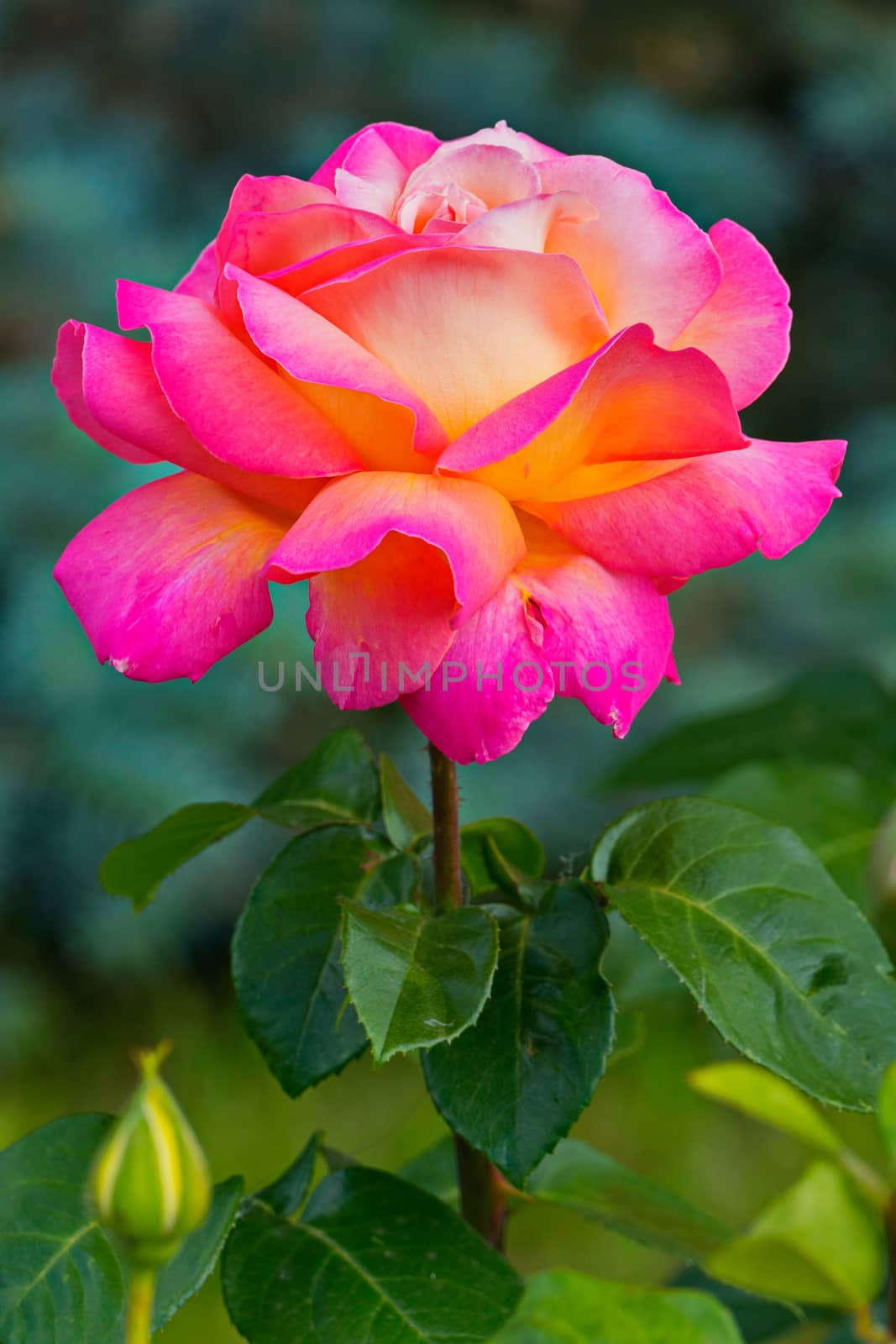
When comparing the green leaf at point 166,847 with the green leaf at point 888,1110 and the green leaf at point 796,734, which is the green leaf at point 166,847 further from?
the green leaf at point 796,734

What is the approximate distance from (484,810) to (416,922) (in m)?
0.95

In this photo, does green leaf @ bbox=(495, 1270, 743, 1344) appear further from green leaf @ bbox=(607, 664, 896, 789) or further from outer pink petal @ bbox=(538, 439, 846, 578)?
green leaf @ bbox=(607, 664, 896, 789)

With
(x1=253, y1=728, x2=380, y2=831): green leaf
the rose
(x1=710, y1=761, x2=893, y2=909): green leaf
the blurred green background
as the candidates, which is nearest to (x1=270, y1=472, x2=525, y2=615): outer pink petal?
the rose

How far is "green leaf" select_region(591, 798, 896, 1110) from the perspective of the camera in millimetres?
267

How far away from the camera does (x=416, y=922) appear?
0.92 ft

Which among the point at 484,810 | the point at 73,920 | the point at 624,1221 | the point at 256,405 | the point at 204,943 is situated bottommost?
the point at 204,943

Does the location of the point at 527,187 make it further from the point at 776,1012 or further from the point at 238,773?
the point at 238,773

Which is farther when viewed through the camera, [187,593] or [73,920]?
[73,920]

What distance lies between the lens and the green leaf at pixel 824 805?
19.4 inches

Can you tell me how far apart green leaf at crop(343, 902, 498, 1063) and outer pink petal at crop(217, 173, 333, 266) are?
145 millimetres

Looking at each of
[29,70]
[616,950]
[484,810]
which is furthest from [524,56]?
[616,950]

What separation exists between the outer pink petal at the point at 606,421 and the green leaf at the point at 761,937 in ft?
0.28

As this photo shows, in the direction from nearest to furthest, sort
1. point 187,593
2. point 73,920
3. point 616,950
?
1. point 187,593
2. point 616,950
3. point 73,920

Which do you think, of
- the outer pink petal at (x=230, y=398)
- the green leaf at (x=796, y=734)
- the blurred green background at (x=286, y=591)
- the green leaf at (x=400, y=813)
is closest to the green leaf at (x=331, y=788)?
the green leaf at (x=400, y=813)
